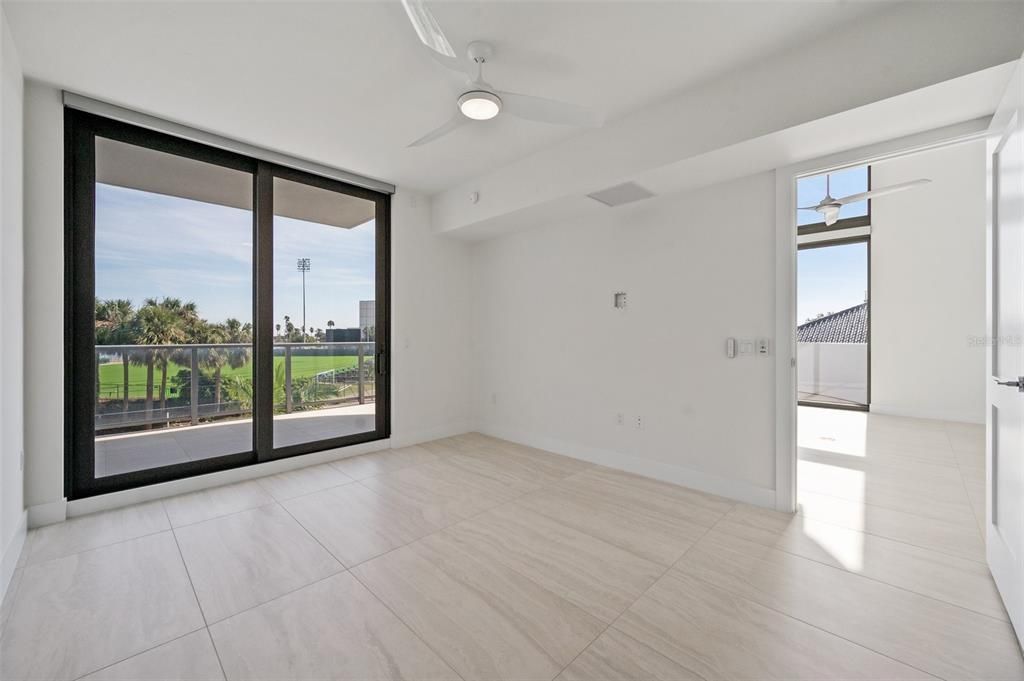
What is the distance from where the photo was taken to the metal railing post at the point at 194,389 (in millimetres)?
3980

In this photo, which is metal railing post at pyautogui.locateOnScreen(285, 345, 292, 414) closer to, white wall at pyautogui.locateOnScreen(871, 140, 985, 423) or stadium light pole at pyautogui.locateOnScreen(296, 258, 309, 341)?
stadium light pole at pyautogui.locateOnScreen(296, 258, 309, 341)

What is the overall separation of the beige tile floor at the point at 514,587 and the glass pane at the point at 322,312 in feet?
3.82

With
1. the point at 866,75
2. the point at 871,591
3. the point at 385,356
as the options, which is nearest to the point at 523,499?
the point at 871,591

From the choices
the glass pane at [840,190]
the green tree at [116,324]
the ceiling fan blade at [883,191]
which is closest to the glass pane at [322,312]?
the green tree at [116,324]

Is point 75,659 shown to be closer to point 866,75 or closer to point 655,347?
point 655,347

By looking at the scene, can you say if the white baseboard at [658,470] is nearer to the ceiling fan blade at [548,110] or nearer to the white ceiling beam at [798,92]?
the white ceiling beam at [798,92]

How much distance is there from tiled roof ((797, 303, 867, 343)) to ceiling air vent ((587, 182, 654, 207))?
4281 millimetres

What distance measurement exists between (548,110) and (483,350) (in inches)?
129

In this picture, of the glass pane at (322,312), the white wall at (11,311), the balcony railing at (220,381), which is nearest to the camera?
the white wall at (11,311)

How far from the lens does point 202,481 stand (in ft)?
10.7

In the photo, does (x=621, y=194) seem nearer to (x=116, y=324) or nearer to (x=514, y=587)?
(x=514, y=587)

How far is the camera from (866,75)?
6.79 feet

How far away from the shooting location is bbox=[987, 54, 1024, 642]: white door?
1623 mm

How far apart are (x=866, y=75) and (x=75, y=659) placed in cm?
423
